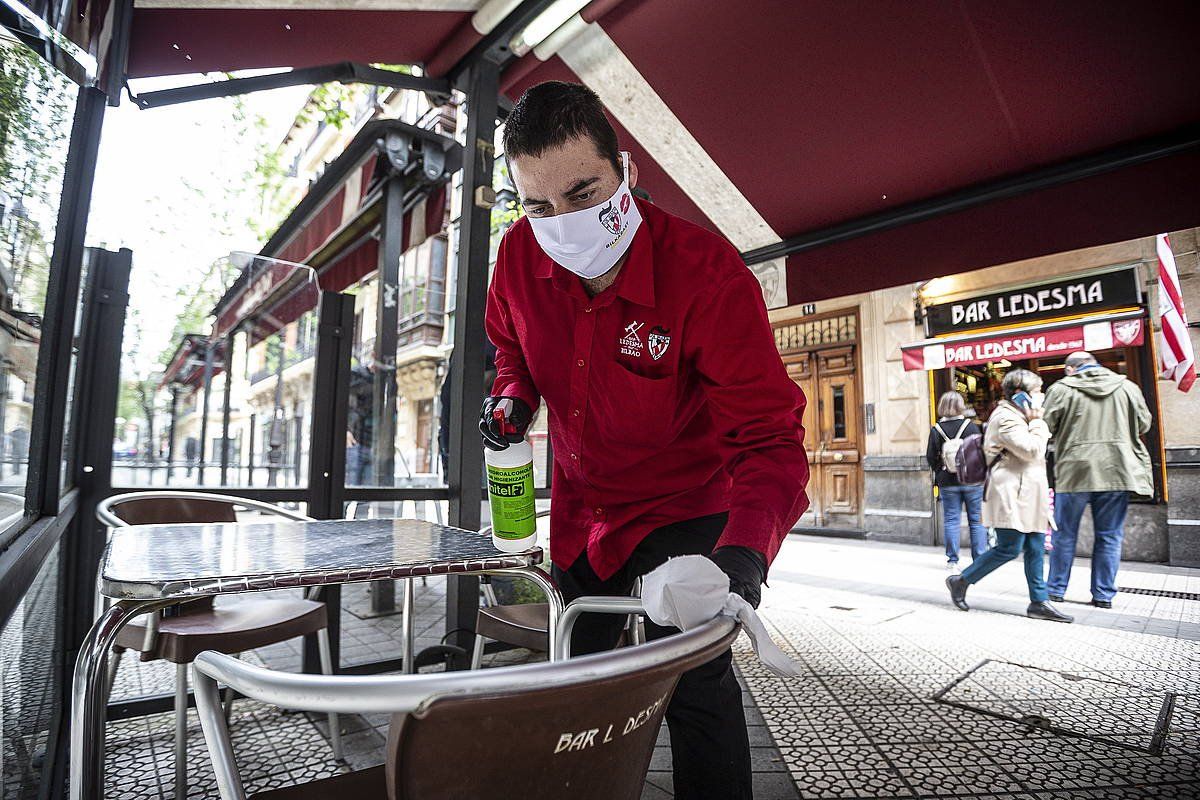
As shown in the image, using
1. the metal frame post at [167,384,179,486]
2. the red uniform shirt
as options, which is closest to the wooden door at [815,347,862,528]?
the metal frame post at [167,384,179,486]

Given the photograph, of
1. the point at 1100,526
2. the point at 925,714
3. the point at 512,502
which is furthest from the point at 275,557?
the point at 1100,526

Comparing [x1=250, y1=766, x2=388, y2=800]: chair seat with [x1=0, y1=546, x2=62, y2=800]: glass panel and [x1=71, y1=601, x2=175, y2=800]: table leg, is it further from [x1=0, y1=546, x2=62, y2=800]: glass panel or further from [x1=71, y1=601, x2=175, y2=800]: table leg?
[x1=0, y1=546, x2=62, y2=800]: glass panel

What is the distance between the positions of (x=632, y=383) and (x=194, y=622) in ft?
5.96

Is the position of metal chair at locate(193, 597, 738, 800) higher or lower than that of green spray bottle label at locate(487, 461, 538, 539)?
lower

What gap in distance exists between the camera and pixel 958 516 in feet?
23.7

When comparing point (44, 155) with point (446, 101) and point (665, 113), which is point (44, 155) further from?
point (446, 101)

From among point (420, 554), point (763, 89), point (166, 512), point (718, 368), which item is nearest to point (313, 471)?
point (166, 512)

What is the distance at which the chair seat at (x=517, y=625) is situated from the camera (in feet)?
7.39

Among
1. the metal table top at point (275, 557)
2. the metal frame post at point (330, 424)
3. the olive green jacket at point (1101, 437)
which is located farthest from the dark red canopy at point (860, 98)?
the olive green jacket at point (1101, 437)

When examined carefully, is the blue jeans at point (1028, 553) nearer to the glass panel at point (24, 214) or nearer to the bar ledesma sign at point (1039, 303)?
the bar ledesma sign at point (1039, 303)

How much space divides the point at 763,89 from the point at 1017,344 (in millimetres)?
7581

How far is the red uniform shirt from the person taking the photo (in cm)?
134

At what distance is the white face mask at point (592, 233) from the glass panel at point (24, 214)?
96 centimetres

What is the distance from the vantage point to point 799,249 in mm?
3523
